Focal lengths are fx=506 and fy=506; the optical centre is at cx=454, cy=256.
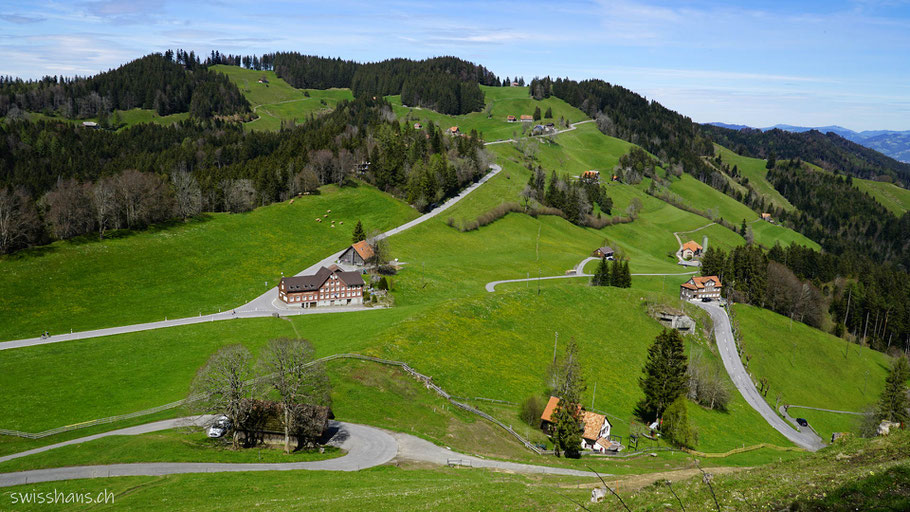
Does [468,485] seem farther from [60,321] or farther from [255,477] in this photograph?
[60,321]

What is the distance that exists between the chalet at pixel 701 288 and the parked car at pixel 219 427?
398 ft

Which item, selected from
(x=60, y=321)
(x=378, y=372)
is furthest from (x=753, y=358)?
(x=60, y=321)

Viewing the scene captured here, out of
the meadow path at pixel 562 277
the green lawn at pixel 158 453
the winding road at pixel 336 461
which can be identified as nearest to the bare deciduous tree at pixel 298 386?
the green lawn at pixel 158 453

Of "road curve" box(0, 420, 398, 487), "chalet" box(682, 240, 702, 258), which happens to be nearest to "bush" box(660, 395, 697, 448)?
"road curve" box(0, 420, 398, 487)

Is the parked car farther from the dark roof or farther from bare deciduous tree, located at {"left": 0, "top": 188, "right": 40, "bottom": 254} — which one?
bare deciduous tree, located at {"left": 0, "top": 188, "right": 40, "bottom": 254}

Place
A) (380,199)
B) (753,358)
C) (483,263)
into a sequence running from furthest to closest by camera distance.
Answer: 1. (380,199)
2. (483,263)
3. (753,358)

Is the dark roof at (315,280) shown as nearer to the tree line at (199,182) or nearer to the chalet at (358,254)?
the chalet at (358,254)

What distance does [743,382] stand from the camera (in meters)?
101

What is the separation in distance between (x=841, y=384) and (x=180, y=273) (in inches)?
5640

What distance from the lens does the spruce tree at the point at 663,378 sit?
248 feet

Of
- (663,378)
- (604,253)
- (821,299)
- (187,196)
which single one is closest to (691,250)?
(821,299)

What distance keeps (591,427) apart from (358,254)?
241 feet

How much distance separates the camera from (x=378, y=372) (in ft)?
216

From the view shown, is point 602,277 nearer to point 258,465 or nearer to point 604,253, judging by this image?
point 604,253
